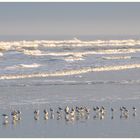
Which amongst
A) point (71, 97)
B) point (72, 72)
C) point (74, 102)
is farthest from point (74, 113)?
point (72, 72)

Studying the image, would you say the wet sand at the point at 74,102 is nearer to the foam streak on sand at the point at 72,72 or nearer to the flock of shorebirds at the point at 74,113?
the flock of shorebirds at the point at 74,113

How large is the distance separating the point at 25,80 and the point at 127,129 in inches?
542

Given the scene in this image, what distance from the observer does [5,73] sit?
117ft

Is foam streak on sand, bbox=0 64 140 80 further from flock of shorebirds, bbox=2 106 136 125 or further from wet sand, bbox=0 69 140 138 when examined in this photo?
flock of shorebirds, bbox=2 106 136 125

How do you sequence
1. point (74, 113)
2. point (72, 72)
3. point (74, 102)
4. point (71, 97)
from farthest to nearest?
point (72, 72) → point (71, 97) → point (74, 102) → point (74, 113)

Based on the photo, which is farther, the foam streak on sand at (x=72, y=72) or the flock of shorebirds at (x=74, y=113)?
the foam streak on sand at (x=72, y=72)

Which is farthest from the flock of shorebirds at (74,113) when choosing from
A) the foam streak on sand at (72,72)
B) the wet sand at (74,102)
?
the foam streak on sand at (72,72)

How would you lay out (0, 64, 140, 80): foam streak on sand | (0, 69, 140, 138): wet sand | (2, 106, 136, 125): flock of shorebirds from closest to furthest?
(0, 69, 140, 138): wet sand, (2, 106, 136, 125): flock of shorebirds, (0, 64, 140, 80): foam streak on sand

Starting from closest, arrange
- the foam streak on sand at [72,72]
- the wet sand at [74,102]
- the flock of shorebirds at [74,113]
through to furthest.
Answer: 1. the wet sand at [74,102]
2. the flock of shorebirds at [74,113]
3. the foam streak on sand at [72,72]

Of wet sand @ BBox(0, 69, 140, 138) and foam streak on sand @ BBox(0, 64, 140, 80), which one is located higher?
foam streak on sand @ BBox(0, 64, 140, 80)

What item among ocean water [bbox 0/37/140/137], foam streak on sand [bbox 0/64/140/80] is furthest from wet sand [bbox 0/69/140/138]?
foam streak on sand [bbox 0/64/140/80]

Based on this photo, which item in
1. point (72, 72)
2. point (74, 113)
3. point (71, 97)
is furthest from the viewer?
point (72, 72)

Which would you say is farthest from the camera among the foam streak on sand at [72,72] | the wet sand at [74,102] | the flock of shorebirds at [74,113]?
the foam streak on sand at [72,72]

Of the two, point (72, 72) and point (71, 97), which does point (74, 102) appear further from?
point (72, 72)
